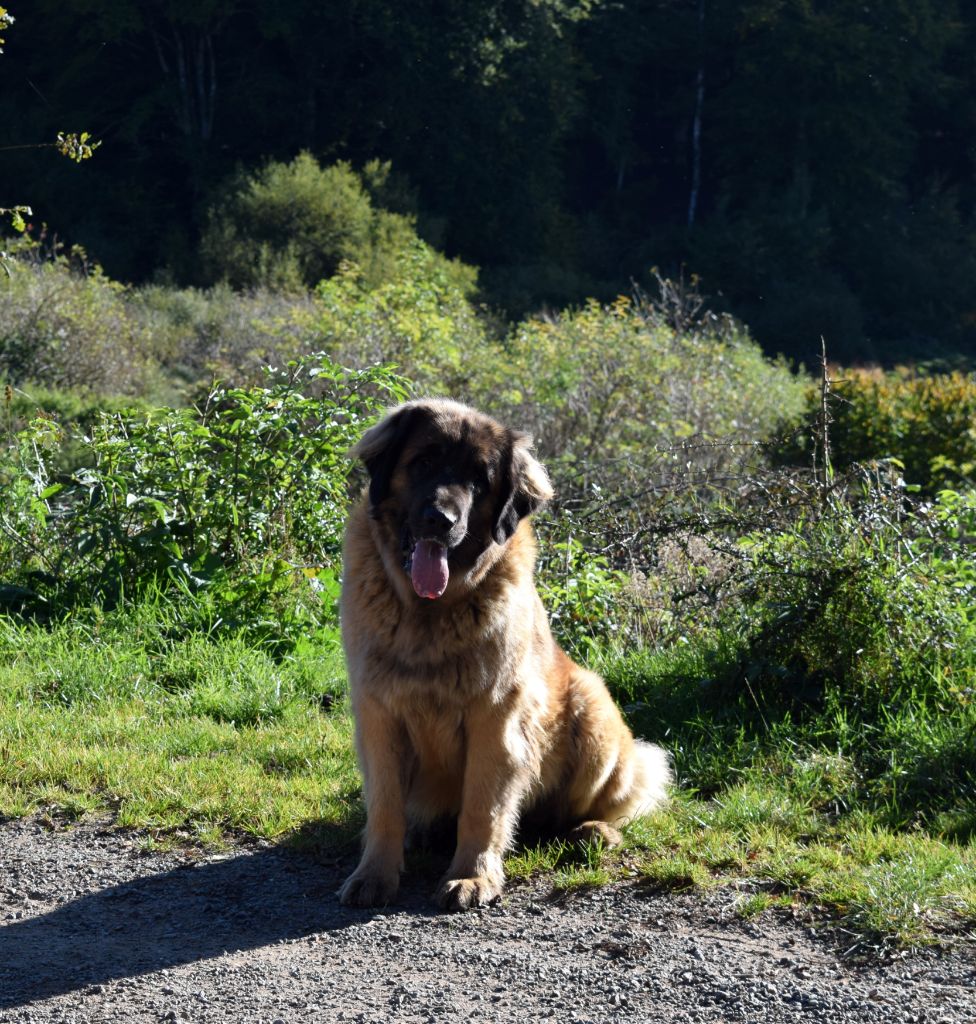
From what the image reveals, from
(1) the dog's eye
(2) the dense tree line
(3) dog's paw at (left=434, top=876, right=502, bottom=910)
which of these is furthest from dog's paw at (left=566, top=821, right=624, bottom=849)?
(2) the dense tree line

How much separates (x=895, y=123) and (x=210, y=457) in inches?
1573

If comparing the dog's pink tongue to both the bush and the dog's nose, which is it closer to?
the dog's nose

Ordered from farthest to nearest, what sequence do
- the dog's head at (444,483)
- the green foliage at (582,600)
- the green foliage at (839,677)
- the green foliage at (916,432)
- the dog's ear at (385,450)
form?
1. the green foliage at (916,432)
2. the green foliage at (582,600)
3. the green foliage at (839,677)
4. the dog's ear at (385,450)
5. the dog's head at (444,483)

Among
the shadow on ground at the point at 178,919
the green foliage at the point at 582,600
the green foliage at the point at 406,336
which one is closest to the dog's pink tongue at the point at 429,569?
the shadow on ground at the point at 178,919

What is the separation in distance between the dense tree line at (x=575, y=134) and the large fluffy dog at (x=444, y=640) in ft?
86.2

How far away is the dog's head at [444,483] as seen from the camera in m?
4.48

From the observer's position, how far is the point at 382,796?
4.60 metres

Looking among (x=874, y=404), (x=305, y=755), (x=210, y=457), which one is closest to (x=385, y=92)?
(x=874, y=404)

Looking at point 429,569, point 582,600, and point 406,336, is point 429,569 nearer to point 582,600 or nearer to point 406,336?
point 582,600

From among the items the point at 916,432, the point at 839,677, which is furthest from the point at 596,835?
the point at 916,432

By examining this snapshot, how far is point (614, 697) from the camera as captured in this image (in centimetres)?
659

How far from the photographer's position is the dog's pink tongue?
14.7 feet

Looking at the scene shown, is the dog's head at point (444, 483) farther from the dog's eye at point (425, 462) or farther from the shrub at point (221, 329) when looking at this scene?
the shrub at point (221, 329)

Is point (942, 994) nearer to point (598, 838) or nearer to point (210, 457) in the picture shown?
point (598, 838)
